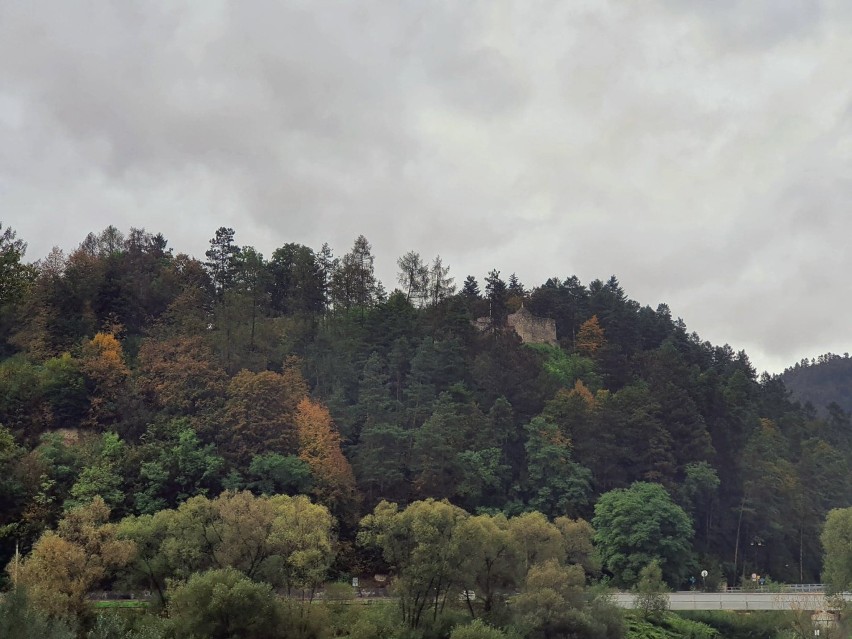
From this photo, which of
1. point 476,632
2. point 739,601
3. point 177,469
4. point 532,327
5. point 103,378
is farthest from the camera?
point 532,327

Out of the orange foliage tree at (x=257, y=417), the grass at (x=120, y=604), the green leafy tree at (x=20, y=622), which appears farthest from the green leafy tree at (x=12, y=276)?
the orange foliage tree at (x=257, y=417)

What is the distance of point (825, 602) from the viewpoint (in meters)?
46.7

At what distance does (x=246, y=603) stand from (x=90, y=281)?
3824cm

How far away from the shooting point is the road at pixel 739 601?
47.8 metres

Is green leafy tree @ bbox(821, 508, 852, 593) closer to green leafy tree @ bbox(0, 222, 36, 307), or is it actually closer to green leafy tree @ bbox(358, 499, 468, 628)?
green leafy tree @ bbox(358, 499, 468, 628)

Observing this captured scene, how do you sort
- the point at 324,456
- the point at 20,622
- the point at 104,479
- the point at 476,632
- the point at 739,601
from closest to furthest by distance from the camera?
the point at 20,622, the point at 476,632, the point at 104,479, the point at 739,601, the point at 324,456

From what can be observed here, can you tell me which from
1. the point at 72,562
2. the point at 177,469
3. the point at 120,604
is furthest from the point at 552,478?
the point at 72,562

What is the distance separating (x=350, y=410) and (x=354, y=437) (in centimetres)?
206

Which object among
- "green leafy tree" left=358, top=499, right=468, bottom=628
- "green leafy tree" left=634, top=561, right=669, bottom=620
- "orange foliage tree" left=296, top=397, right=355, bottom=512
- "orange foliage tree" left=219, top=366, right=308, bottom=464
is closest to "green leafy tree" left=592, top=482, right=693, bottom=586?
"green leafy tree" left=634, top=561, right=669, bottom=620

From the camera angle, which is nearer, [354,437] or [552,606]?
[552,606]

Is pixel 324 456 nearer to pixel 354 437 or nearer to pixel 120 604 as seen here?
pixel 354 437

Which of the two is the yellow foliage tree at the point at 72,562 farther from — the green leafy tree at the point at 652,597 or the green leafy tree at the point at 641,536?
the green leafy tree at the point at 641,536

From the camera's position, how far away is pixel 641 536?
54406mm

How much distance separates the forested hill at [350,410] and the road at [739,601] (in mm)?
5770
